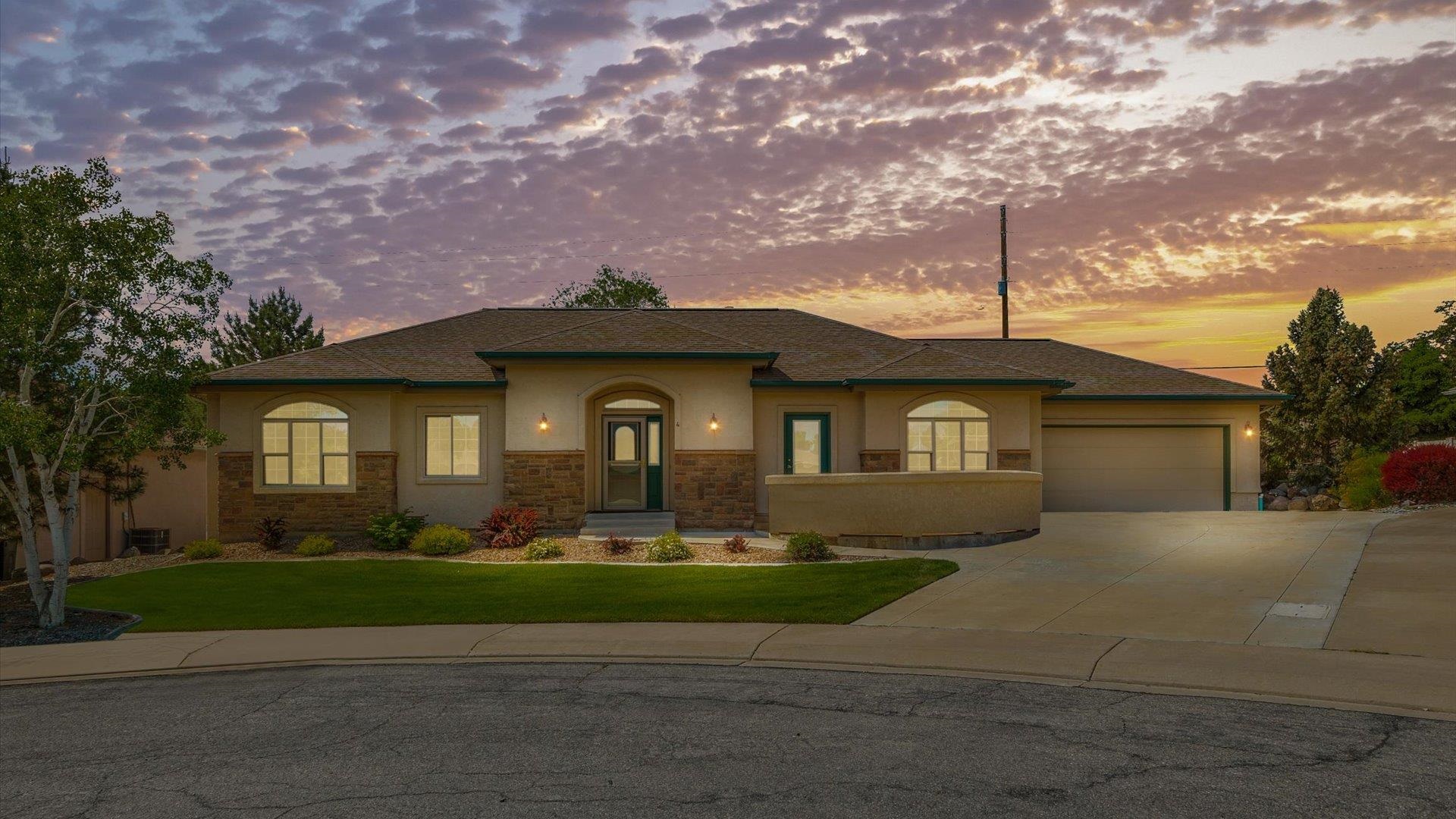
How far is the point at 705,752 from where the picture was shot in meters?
7.59

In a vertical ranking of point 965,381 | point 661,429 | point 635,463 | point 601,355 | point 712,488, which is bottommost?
point 712,488

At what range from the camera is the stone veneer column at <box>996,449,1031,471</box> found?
24.8m

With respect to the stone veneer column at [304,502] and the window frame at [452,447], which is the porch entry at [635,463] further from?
the stone veneer column at [304,502]

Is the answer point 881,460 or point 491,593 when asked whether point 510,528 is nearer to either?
point 491,593

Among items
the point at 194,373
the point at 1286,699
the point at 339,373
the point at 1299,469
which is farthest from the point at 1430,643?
the point at 1299,469

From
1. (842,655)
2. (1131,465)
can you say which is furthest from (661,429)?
(842,655)

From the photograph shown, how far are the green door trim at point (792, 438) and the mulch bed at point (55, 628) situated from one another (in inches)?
566

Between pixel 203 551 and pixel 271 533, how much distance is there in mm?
1370

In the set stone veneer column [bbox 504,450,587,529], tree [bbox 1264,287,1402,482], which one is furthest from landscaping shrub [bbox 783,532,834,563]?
tree [bbox 1264,287,1402,482]

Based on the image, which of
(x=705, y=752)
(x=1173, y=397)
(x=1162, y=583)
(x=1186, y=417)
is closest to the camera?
(x=705, y=752)

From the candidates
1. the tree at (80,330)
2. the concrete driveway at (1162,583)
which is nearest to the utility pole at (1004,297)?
the concrete driveway at (1162,583)

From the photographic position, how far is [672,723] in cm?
841

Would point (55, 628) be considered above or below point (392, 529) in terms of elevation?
below

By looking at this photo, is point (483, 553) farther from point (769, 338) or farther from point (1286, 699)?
point (1286, 699)
